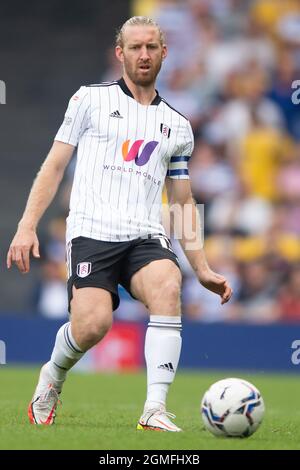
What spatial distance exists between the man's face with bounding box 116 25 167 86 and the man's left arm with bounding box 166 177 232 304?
2.26 ft

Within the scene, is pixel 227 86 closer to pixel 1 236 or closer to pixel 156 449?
pixel 1 236

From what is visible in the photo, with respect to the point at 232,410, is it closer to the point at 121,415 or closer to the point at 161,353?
the point at 161,353

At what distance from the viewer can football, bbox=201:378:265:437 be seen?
5910 mm

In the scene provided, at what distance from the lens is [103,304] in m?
6.37

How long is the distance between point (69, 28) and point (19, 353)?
22.5 feet

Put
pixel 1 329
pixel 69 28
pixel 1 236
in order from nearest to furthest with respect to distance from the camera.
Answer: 1. pixel 1 329
2. pixel 1 236
3. pixel 69 28

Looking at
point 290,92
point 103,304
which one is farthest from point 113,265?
point 290,92

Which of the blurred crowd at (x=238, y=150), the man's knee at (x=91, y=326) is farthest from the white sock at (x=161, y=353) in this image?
the blurred crowd at (x=238, y=150)

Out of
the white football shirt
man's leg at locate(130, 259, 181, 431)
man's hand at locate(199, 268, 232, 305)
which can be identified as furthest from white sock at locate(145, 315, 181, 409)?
the white football shirt

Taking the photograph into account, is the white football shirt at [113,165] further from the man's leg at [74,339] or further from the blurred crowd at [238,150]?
the blurred crowd at [238,150]

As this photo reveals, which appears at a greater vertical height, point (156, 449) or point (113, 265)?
point (113, 265)

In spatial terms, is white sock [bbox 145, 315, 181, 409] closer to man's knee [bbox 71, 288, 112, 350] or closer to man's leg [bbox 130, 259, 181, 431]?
man's leg [bbox 130, 259, 181, 431]

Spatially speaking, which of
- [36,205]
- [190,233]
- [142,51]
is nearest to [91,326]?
[36,205]

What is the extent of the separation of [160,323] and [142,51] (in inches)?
60.9
